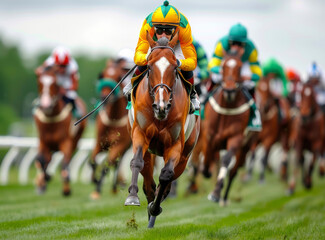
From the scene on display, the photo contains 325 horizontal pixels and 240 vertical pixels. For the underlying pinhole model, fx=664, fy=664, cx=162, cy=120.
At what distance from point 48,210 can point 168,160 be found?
314 centimetres

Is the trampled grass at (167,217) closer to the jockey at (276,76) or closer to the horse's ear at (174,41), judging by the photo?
the horse's ear at (174,41)

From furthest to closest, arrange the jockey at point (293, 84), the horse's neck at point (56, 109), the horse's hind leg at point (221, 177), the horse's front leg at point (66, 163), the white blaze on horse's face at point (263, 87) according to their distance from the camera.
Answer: the jockey at point (293, 84) < the white blaze on horse's face at point (263, 87) < the horse's neck at point (56, 109) < the horse's front leg at point (66, 163) < the horse's hind leg at point (221, 177)

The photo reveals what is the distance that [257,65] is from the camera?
1053cm

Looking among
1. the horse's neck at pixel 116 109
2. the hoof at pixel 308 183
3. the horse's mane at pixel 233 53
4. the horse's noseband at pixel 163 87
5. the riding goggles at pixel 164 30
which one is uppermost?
the riding goggles at pixel 164 30

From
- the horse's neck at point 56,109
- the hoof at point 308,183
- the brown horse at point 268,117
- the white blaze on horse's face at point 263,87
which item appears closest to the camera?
the horse's neck at point 56,109

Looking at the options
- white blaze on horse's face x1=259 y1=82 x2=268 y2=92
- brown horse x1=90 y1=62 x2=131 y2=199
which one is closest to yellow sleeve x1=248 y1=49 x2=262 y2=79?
brown horse x1=90 y1=62 x2=131 y2=199

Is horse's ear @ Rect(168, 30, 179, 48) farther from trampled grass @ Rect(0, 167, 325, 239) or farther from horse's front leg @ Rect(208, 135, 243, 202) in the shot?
horse's front leg @ Rect(208, 135, 243, 202)

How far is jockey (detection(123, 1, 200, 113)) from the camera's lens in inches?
269

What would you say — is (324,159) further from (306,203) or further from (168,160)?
(168,160)

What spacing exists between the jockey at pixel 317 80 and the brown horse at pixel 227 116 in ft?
15.4

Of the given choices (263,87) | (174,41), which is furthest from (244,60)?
(263,87)

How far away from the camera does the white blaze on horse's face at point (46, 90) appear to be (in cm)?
1216

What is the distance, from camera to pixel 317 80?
14.6 metres

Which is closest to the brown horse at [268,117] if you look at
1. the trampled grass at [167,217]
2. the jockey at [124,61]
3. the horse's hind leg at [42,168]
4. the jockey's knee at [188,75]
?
the trampled grass at [167,217]
